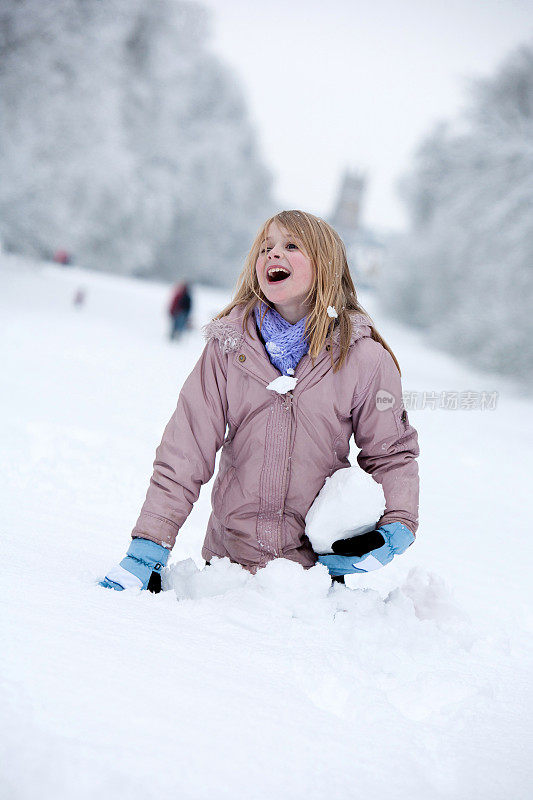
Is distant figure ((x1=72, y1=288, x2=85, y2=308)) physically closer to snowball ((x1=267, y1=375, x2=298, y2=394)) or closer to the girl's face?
the girl's face

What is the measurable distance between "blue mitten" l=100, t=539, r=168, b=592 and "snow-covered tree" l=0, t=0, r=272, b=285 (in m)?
12.6

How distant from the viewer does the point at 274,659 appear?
159 cm

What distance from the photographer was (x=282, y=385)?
1935 mm

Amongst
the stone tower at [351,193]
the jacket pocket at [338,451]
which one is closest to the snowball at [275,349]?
the jacket pocket at [338,451]

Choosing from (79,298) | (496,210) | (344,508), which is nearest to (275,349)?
(344,508)

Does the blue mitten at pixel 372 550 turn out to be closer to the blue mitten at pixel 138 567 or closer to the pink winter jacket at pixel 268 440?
the pink winter jacket at pixel 268 440

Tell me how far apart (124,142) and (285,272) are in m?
19.4

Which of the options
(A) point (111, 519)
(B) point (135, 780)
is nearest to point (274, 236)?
(B) point (135, 780)

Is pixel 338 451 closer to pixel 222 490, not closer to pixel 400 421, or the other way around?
pixel 400 421

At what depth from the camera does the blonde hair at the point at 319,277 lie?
6.64 ft

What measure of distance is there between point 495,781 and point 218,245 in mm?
30275

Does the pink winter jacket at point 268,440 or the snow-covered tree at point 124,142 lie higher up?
the snow-covered tree at point 124,142

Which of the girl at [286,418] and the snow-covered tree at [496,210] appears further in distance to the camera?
the snow-covered tree at [496,210]

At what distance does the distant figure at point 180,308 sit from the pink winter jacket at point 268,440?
1076cm
